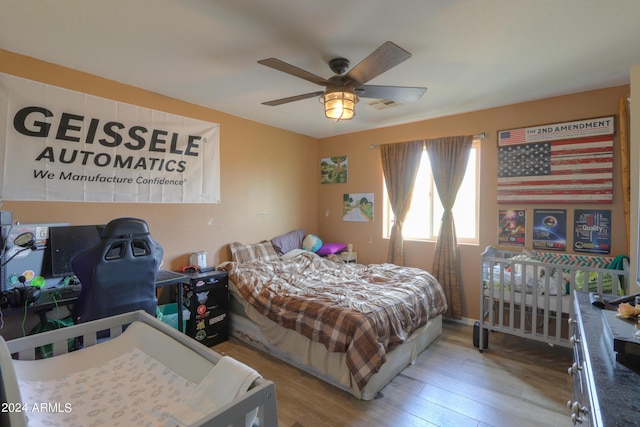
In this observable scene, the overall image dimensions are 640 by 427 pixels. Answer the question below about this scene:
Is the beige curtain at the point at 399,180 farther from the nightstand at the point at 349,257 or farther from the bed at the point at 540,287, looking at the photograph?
the bed at the point at 540,287

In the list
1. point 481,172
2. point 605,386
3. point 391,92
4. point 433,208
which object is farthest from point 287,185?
point 605,386

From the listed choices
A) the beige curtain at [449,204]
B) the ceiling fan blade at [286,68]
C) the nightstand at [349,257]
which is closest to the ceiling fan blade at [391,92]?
the ceiling fan blade at [286,68]

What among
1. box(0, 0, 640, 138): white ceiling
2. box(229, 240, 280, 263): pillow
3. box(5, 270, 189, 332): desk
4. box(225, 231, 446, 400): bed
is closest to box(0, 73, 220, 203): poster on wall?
box(0, 0, 640, 138): white ceiling

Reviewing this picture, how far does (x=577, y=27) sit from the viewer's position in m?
1.86

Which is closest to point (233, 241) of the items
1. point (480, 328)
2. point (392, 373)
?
point (392, 373)

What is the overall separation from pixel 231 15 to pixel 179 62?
0.83 meters

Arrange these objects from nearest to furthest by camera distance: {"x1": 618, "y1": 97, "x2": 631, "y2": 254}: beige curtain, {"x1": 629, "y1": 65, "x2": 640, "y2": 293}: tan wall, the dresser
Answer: the dresser
{"x1": 629, "y1": 65, "x2": 640, "y2": 293}: tan wall
{"x1": 618, "y1": 97, "x2": 631, "y2": 254}: beige curtain

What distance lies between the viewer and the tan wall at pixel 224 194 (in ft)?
8.05

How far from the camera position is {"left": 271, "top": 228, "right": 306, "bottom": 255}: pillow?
Answer: 4141mm

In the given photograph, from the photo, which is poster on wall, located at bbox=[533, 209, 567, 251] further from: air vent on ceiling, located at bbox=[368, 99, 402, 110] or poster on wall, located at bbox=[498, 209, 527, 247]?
→ air vent on ceiling, located at bbox=[368, 99, 402, 110]

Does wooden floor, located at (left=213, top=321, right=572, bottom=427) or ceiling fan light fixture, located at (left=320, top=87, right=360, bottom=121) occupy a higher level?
ceiling fan light fixture, located at (left=320, top=87, right=360, bottom=121)

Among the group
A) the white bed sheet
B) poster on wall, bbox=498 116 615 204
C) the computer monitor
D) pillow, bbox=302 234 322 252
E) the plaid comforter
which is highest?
poster on wall, bbox=498 116 615 204

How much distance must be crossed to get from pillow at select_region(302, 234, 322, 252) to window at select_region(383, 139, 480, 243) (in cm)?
102

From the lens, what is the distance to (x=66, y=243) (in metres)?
2.33
